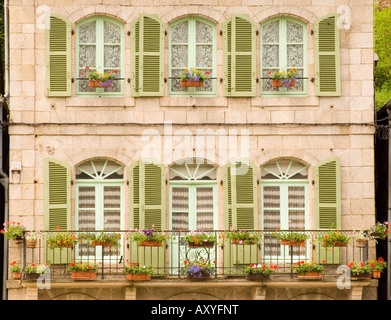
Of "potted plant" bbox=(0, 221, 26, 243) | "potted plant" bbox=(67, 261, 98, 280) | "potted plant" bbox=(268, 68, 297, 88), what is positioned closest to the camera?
"potted plant" bbox=(67, 261, 98, 280)

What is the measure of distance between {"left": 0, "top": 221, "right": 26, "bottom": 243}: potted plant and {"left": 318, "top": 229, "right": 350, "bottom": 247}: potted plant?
574 centimetres

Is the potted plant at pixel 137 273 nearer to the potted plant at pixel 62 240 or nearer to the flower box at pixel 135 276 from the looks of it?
the flower box at pixel 135 276

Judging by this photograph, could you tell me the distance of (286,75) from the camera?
18.7 m

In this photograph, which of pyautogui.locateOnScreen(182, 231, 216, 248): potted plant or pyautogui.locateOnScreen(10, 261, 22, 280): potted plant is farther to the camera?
pyautogui.locateOnScreen(10, 261, 22, 280): potted plant

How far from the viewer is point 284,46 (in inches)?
747

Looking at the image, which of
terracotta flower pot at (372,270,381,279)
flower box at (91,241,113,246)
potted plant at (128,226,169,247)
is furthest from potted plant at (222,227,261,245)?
terracotta flower pot at (372,270,381,279)

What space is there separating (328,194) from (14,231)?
6.12 metres

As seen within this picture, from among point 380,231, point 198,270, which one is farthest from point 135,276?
point 380,231

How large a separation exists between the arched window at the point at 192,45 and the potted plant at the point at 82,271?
4.15 meters

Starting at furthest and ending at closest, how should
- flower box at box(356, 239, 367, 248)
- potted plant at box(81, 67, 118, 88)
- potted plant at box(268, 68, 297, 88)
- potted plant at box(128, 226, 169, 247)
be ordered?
potted plant at box(268, 68, 297, 88) → potted plant at box(81, 67, 118, 88) → flower box at box(356, 239, 367, 248) → potted plant at box(128, 226, 169, 247)

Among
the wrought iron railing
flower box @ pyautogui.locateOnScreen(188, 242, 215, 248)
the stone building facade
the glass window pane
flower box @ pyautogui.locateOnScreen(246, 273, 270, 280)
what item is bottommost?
flower box @ pyautogui.locateOnScreen(246, 273, 270, 280)

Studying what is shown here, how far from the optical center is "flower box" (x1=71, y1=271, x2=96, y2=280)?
1786 centimetres

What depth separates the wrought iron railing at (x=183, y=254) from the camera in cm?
1833

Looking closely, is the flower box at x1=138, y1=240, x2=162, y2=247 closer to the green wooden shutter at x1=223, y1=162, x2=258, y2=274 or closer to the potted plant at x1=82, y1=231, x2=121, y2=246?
the potted plant at x1=82, y1=231, x2=121, y2=246
